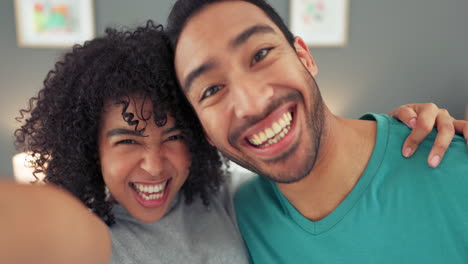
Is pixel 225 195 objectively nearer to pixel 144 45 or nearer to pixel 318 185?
pixel 318 185

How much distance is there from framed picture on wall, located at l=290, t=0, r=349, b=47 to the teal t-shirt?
1.81m

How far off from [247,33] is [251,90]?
151 millimetres

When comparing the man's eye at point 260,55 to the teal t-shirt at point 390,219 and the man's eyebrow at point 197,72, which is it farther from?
the teal t-shirt at point 390,219

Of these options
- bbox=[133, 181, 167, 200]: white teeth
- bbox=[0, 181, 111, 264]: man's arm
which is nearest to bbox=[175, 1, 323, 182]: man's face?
bbox=[133, 181, 167, 200]: white teeth

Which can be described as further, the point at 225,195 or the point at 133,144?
the point at 225,195

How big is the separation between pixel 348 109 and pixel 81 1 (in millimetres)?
2171

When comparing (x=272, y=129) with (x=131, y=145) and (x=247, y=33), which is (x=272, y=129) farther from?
(x=131, y=145)

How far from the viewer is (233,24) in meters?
0.90

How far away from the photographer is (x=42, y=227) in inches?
13.1

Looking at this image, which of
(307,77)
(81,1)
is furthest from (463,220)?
(81,1)

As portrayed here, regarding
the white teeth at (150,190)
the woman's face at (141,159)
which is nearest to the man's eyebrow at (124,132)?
the woman's face at (141,159)

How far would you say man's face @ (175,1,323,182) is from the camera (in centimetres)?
88

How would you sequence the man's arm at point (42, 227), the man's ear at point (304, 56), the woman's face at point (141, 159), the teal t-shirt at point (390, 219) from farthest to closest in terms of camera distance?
the man's ear at point (304, 56), the woman's face at point (141, 159), the teal t-shirt at point (390, 219), the man's arm at point (42, 227)

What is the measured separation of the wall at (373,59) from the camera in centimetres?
261
